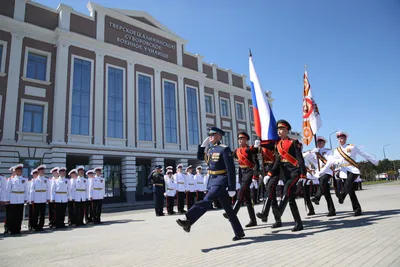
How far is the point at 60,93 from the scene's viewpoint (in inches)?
811

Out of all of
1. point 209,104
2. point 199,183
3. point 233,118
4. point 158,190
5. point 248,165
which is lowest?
point 158,190

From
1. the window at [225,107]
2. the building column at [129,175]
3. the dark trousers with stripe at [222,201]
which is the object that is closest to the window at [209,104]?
the window at [225,107]

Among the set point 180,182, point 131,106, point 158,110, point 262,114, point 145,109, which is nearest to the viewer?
point 262,114

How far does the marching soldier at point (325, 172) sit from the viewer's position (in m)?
7.52

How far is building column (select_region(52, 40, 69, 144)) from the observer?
20109mm

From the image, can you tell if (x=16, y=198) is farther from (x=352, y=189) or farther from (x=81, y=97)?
(x=81, y=97)

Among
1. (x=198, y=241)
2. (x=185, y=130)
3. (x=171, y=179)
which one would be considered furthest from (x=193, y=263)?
(x=185, y=130)

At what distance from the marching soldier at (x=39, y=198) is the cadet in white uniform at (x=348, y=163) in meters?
8.32

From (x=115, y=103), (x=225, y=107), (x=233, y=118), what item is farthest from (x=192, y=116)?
(x=115, y=103)

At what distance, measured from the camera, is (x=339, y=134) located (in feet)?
24.3

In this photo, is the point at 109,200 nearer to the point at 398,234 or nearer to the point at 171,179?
the point at 171,179

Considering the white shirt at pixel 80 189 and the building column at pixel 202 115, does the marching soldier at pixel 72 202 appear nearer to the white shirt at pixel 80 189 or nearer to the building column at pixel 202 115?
the white shirt at pixel 80 189

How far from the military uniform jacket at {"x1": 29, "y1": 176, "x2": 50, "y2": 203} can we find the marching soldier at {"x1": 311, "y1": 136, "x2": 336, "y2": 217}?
331 inches

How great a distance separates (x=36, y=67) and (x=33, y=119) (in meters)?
3.92
